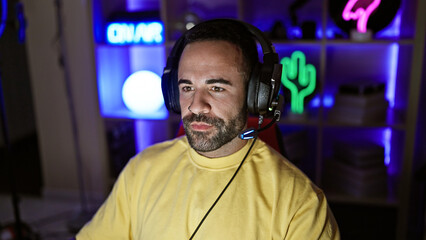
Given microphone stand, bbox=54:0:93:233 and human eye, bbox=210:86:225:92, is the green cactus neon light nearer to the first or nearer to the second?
human eye, bbox=210:86:225:92

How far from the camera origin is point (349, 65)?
7.86 feet

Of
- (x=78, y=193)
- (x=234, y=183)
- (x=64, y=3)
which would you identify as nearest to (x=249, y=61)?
(x=234, y=183)

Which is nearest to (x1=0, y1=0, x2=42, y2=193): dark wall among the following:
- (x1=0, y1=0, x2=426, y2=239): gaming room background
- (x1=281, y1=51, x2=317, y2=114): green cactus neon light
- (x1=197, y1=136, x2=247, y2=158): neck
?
(x1=0, y1=0, x2=426, y2=239): gaming room background

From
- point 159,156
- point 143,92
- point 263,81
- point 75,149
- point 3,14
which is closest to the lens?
point 263,81

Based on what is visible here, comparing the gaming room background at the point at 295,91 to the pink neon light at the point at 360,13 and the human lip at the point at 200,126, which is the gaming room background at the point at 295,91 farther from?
the human lip at the point at 200,126

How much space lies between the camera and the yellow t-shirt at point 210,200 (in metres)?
1.05

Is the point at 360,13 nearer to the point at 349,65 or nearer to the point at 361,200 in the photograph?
the point at 349,65

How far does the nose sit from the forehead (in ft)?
0.22

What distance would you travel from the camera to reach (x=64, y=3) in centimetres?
265

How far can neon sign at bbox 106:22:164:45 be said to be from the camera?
7.62 ft

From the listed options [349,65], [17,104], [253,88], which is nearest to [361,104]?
[349,65]

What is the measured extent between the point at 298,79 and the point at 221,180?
1167mm

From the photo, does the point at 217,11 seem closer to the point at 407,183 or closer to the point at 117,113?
the point at 117,113

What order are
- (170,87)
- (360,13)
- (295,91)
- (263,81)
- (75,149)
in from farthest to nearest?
(75,149) → (295,91) → (360,13) → (170,87) → (263,81)
